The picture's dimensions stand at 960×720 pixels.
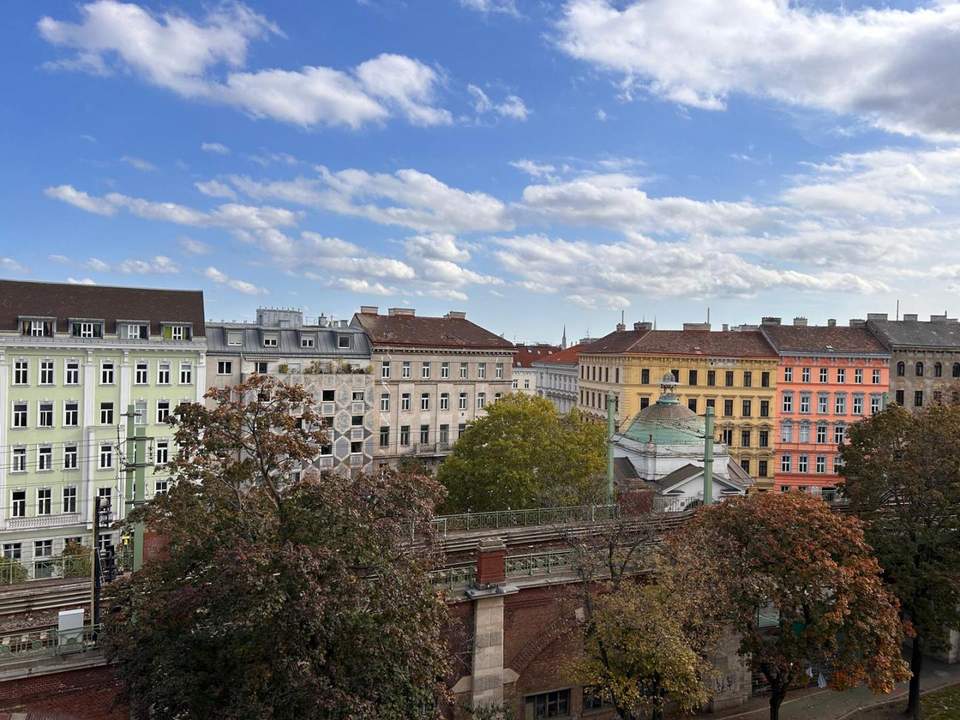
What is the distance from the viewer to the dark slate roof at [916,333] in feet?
200

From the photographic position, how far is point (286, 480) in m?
14.0

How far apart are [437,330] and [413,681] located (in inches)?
1799

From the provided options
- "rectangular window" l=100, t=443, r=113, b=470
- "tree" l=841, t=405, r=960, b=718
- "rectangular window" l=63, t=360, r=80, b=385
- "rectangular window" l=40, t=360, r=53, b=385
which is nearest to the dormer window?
"rectangular window" l=63, t=360, r=80, b=385

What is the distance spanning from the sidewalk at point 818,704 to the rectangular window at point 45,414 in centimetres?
3826

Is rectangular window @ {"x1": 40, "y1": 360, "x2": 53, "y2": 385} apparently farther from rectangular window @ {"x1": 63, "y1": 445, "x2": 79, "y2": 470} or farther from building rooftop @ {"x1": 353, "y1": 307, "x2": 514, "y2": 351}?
building rooftop @ {"x1": 353, "y1": 307, "x2": 514, "y2": 351}

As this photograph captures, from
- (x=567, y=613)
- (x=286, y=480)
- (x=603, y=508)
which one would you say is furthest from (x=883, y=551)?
(x=286, y=480)

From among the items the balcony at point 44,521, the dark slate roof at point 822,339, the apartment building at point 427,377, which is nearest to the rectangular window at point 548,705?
the apartment building at point 427,377

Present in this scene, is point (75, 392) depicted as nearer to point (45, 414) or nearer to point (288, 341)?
point (45, 414)

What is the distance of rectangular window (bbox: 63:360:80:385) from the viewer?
4188cm

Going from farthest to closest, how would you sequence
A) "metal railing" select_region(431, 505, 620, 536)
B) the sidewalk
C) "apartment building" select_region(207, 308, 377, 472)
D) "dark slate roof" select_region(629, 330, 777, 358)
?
1. "dark slate roof" select_region(629, 330, 777, 358)
2. "apartment building" select_region(207, 308, 377, 472)
3. "metal railing" select_region(431, 505, 620, 536)
4. the sidewalk

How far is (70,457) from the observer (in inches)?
1663

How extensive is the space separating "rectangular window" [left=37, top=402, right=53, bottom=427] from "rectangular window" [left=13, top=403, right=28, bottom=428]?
687 mm

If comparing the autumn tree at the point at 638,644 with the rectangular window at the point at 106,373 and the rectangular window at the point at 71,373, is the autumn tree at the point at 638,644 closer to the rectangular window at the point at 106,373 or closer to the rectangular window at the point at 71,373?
the rectangular window at the point at 106,373

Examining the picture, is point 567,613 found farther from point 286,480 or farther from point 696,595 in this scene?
point 286,480
